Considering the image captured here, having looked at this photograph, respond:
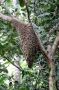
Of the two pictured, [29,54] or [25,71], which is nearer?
[29,54]

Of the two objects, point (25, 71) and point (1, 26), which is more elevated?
point (1, 26)

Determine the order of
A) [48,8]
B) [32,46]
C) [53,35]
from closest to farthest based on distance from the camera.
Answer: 1. [32,46]
2. [53,35]
3. [48,8]

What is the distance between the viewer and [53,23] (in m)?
2.50

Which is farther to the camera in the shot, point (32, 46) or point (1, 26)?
point (1, 26)

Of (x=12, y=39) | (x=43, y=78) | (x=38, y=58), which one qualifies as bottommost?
(x=43, y=78)

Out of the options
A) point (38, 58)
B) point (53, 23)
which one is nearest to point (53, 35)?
point (53, 23)

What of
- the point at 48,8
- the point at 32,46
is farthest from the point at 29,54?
the point at 48,8

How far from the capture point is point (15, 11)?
266 centimetres

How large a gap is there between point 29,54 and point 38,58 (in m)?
0.81

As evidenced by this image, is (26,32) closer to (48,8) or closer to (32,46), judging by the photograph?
(32,46)

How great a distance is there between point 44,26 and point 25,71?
488mm

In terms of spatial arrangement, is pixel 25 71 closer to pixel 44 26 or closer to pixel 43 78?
pixel 43 78

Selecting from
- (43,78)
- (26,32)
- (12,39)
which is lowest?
(43,78)

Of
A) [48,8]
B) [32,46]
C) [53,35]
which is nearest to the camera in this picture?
[32,46]
